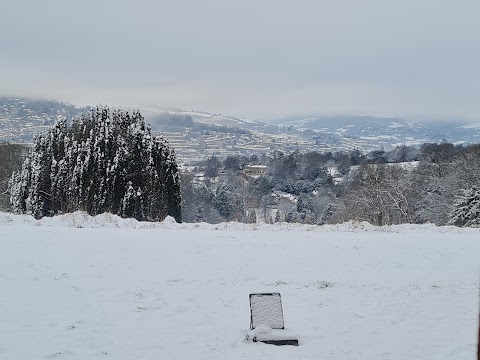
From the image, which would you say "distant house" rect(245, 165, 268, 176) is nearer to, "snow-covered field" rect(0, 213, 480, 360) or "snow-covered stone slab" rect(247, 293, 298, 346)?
"snow-covered field" rect(0, 213, 480, 360)

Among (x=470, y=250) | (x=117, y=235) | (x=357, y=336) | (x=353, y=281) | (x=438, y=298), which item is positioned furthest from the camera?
(x=117, y=235)

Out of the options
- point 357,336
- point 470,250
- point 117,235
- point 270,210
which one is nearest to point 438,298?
point 357,336

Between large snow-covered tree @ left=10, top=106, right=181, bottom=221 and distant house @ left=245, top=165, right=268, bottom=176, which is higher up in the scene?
large snow-covered tree @ left=10, top=106, right=181, bottom=221

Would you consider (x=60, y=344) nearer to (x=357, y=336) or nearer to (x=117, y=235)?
(x=357, y=336)

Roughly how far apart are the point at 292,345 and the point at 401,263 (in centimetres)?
641

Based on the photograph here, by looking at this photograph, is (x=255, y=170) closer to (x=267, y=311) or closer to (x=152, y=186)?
(x=152, y=186)

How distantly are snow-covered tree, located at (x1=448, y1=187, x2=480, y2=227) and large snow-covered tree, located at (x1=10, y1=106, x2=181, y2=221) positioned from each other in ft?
57.5

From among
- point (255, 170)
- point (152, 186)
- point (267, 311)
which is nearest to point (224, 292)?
point (267, 311)

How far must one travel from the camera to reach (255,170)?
349 ft

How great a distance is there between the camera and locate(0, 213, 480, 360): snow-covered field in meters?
6.16

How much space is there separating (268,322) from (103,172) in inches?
774

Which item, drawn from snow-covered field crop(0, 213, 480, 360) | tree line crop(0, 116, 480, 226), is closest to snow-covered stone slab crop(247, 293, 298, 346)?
snow-covered field crop(0, 213, 480, 360)

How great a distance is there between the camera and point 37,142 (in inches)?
1152

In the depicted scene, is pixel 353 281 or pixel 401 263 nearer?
pixel 353 281
